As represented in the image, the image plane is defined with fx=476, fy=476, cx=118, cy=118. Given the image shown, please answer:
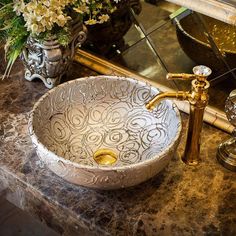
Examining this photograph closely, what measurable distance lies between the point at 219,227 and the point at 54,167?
36 centimetres

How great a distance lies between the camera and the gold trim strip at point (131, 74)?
3.91ft

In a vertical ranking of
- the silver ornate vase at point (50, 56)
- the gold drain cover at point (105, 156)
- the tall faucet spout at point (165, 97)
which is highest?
the tall faucet spout at point (165, 97)

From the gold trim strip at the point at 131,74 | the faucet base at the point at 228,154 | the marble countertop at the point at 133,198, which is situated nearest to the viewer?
the marble countertop at the point at 133,198

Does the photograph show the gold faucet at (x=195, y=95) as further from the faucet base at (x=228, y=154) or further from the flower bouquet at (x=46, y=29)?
the flower bouquet at (x=46, y=29)

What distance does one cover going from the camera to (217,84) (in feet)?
4.06

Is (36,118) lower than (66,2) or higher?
lower

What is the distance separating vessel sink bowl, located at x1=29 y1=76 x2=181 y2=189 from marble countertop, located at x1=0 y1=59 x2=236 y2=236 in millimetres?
72

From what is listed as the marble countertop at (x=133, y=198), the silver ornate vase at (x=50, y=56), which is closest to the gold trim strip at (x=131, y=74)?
the marble countertop at (x=133, y=198)

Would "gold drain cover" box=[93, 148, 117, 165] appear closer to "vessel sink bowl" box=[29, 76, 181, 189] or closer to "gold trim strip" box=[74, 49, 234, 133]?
"vessel sink bowl" box=[29, 76, 181, 189]

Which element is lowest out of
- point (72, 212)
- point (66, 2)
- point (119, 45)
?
point (72, 212)

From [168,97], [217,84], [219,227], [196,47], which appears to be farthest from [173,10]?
[219,227]

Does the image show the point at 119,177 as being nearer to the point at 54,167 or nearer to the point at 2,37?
the point at 54,167

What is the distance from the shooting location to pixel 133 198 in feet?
3.41

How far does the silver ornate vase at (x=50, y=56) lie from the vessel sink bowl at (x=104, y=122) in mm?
104
